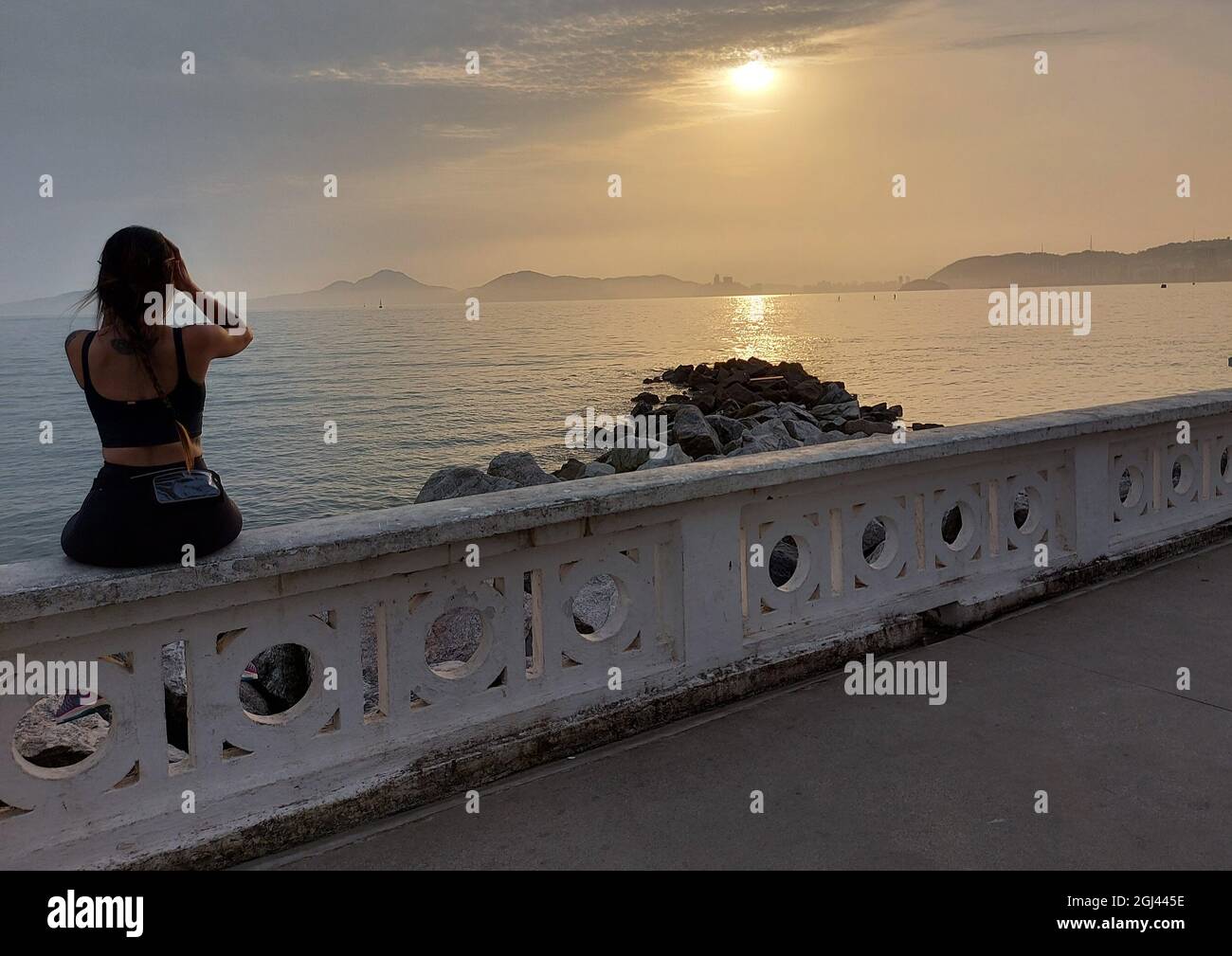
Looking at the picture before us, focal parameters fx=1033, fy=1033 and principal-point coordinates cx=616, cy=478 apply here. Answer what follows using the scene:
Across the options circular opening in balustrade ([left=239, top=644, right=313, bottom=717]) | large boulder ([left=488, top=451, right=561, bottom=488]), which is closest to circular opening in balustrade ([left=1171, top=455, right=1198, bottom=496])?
circular opening in balustrade ([left=239, top=644, right=313, bottom=717])

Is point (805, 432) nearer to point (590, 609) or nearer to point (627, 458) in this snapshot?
point (627, 458)

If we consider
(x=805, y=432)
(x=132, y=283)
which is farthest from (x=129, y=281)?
(x=805, y=432)

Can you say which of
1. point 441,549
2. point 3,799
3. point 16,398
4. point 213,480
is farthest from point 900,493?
point 16,398

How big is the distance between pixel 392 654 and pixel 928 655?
2.74m

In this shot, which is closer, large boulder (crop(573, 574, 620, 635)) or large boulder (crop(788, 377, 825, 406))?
large boulder (crop(573, 574, 620, 635))

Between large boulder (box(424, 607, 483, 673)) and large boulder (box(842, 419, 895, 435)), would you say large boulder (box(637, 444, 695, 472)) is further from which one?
large boulder (box(424, 607, 483, 673))

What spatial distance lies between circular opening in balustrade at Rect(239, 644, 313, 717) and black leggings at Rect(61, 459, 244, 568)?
3.22 meters

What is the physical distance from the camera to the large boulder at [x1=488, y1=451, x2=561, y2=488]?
1788 cm

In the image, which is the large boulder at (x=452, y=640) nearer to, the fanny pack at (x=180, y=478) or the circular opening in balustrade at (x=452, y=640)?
the circular opening in balustrade at (x=452, y=640)

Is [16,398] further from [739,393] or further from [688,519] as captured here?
[688,519]

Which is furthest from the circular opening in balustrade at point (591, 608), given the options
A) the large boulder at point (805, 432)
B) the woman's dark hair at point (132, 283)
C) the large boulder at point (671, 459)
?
Result: the large boulder at point (805, 432)

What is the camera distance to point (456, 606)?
3.79 metres

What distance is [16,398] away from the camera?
191 feet

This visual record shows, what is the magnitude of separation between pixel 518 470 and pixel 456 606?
47.9 ft
